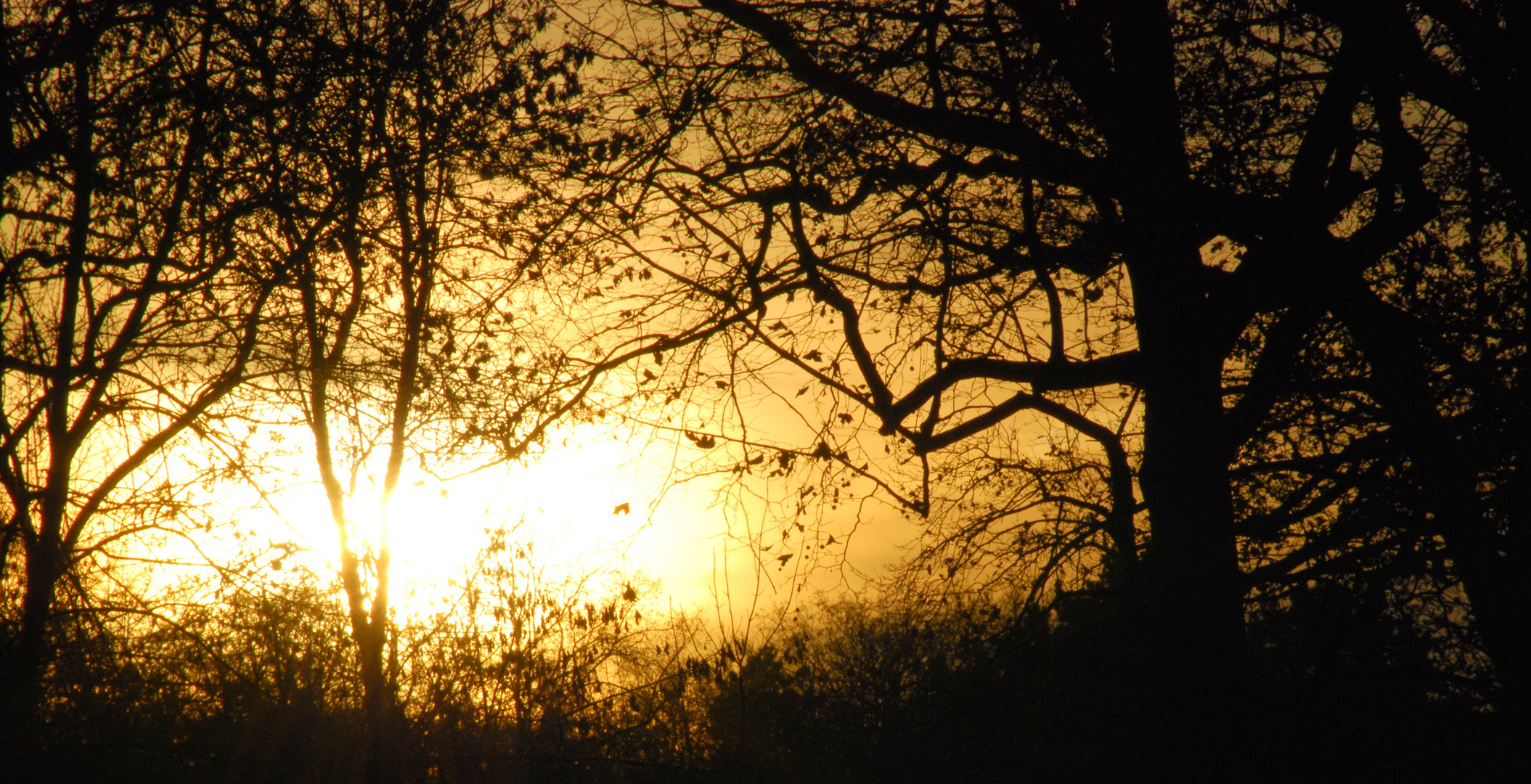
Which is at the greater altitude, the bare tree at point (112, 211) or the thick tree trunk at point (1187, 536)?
the bare tree at point (112, 211)

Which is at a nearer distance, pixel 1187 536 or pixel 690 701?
pixel 1187 536

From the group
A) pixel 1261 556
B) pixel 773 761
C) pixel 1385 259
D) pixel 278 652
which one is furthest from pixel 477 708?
pixel 1385 259

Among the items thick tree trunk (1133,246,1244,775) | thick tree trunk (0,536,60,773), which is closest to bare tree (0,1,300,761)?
thick tree trunk (0,536,60,773)

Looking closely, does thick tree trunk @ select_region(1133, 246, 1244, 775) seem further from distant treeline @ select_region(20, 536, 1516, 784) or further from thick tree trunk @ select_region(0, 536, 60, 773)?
thick tree trunk @ select_region(0, 536, 60, 773)

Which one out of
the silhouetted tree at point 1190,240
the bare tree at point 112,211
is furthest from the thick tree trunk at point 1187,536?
the bare tree at point 112,211

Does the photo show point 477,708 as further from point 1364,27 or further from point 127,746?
point 1364,27

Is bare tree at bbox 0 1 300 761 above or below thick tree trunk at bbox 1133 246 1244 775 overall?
above

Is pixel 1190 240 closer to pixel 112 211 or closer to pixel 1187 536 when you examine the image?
pixel 1187 536

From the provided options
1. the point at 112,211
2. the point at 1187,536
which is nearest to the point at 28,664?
the point at 112,211

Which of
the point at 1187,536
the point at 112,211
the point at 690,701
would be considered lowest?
the point at 690,701

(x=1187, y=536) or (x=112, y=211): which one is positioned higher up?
(x=112, y=211)

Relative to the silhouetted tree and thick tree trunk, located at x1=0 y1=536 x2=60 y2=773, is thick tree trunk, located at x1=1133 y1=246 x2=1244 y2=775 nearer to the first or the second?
the silhouetted tree

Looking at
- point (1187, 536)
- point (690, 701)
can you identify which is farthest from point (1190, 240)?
point (690, 701)

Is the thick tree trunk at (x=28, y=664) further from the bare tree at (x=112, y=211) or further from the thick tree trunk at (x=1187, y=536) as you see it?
the thick tree trunk at (x=1187, y=536)
